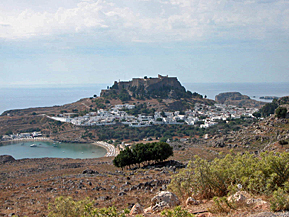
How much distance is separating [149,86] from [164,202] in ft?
209

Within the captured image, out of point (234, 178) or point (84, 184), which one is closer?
point (234, 178)

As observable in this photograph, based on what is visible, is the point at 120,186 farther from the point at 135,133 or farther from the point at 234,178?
the point at 135,133

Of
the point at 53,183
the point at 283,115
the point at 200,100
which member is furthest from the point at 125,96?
the point at 53,183

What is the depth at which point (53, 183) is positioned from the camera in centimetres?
1235

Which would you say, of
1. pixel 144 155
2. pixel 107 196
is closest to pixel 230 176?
pixel 107 196

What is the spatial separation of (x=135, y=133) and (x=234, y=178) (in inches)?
1536

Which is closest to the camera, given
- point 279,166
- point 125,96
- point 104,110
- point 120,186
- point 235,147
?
point 279,166

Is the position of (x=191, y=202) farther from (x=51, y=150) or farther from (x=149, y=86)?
(x=149, y=86)

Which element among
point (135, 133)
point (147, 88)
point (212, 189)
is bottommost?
point (135, 133)

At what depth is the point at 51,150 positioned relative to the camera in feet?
126

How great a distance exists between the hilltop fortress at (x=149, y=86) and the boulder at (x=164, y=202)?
60.4 m

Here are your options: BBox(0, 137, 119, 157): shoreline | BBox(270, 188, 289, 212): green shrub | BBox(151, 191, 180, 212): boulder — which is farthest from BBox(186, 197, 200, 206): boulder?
BBox(0, 137, 119, 157): shoreline

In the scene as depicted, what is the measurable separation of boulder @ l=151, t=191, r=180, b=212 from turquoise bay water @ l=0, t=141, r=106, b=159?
27.9 meters

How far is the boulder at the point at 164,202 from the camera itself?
19.0 feet
